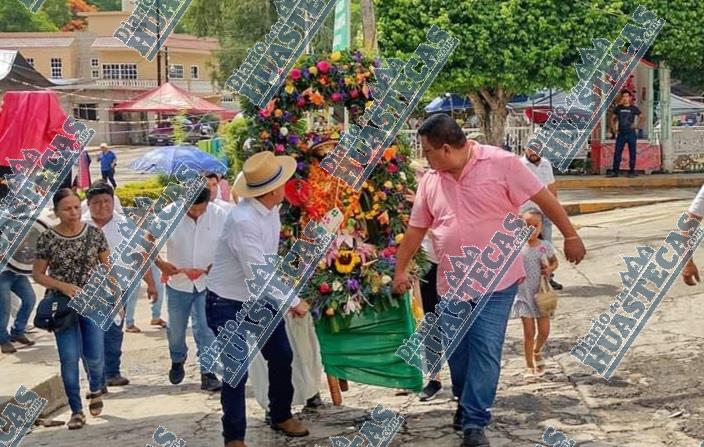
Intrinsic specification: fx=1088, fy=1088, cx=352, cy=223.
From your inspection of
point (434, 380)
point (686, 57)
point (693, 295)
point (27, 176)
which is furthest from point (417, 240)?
point (686, 57)

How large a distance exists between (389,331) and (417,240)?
1.02m

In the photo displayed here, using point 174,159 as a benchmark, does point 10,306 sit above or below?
above

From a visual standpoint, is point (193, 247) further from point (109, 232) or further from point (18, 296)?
point (18, 296)

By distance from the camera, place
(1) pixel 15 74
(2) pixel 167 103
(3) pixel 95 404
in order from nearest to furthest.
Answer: (3) pixel 95 404 → (1) pixel 15 74 → (2) pixel 167 103

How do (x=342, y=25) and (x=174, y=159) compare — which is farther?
(x=174, y=159)

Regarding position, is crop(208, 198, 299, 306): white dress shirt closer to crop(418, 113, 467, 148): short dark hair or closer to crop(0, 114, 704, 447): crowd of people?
crop(0, 114, 704, 447): crowd of people

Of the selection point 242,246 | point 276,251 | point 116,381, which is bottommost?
point 116,381

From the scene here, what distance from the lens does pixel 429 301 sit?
7754 mm

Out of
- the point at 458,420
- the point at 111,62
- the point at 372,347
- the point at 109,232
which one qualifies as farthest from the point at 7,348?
the point at 111,62

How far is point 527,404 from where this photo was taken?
720 cm

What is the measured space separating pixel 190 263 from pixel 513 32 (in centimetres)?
1249

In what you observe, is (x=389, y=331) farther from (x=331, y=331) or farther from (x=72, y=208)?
(x=72, y=208)

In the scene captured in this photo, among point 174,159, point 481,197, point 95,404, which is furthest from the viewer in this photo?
point 174,159

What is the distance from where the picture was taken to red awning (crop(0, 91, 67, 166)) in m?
14.4
